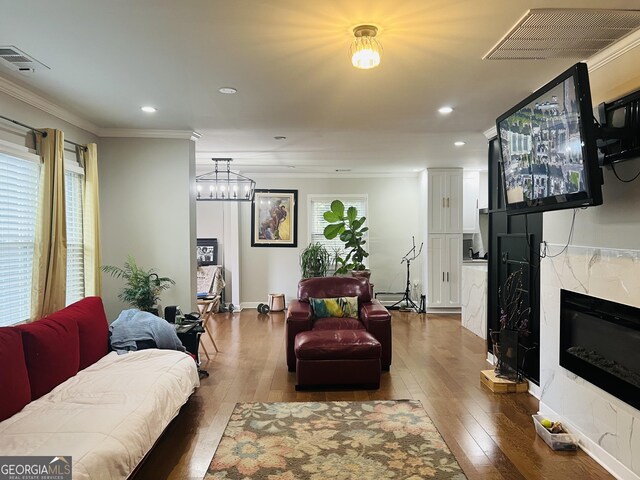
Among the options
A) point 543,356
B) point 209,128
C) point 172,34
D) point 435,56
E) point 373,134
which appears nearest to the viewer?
point 172,34

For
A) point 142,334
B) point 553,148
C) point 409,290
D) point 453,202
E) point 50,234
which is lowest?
point 409,290

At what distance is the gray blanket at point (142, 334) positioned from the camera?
3.48 meters

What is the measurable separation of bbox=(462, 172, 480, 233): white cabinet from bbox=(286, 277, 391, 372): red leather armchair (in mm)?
3534

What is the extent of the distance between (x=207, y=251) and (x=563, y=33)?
667cm

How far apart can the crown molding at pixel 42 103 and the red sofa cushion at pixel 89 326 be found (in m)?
1.66

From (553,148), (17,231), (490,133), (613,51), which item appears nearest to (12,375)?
(17,231)

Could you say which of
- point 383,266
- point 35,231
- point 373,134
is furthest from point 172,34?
point 383,266

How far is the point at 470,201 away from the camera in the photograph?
7.62 m

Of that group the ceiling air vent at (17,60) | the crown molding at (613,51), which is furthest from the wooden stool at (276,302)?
the crown molding at (613,51)

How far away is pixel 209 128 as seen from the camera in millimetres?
4387

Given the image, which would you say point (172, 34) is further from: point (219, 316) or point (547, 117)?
point (219, 316)

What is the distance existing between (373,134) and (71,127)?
10.2 feet

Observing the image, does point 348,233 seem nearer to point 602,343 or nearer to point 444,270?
point 444,270

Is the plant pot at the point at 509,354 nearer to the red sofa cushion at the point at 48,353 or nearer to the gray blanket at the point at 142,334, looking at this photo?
the gray blanket at the point at 142,334
